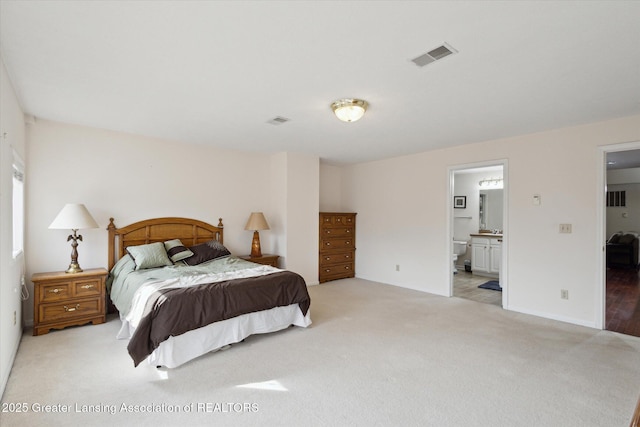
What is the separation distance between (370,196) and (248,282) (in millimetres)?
3622

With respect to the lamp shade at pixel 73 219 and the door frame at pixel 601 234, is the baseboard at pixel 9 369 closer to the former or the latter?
the lamp shade at pixel 73 219

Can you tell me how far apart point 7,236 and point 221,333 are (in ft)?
5.92

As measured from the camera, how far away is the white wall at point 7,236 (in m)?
2.19

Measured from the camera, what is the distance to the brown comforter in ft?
8.18

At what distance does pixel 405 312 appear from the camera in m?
4.06

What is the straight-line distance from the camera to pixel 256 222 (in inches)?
198

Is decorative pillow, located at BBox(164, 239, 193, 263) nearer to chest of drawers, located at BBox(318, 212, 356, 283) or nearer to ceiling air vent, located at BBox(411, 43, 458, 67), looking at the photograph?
chest of drawers, located at BBox(318, 212, 356, 283)

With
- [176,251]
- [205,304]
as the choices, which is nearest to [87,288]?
[176,251]

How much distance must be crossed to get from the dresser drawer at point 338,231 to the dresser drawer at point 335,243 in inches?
3.0

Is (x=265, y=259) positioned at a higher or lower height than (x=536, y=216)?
lower

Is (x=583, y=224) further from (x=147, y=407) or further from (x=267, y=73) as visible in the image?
(x=147, y=407)

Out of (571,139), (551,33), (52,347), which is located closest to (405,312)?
(571,139)

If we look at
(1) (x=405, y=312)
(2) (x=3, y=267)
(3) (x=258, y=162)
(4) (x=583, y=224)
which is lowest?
(1) (x=405, y=312)

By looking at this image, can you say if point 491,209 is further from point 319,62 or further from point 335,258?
point 319,62
